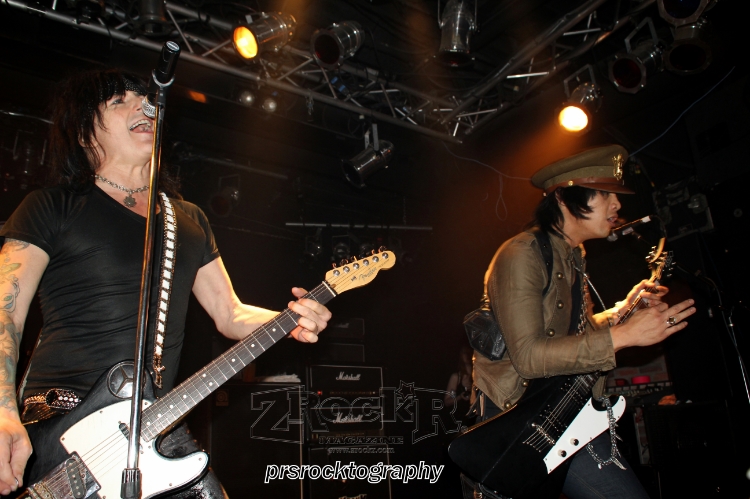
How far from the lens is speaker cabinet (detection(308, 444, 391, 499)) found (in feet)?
17.6

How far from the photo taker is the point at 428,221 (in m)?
7.72

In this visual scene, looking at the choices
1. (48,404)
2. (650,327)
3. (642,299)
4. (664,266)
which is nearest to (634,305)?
(642,299)

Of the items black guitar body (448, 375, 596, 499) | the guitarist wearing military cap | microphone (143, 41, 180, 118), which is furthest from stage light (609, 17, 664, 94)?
microphone (143, 41, 180, 118)

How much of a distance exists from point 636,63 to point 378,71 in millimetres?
2440

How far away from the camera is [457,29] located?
481cm

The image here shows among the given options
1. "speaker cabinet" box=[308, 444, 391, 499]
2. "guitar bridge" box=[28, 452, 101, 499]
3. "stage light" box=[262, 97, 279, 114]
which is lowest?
"speaker cabinet" box=[308, 444, 391, 499]

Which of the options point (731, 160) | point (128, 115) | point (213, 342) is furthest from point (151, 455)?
point (731, 160)

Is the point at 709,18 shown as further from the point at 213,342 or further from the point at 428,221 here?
the point at 213,342

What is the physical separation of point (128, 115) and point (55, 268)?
744mm

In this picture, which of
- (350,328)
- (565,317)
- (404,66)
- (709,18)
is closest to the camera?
(565,317)

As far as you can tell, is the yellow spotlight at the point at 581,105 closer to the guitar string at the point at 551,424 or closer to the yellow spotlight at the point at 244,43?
the yellow spotlight at the point at 244,43

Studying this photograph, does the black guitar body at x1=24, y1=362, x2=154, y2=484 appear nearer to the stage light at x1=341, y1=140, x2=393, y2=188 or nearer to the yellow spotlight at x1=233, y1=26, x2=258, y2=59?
the yellow spotlight at x1=233, y1=26, x2=258, y2=59

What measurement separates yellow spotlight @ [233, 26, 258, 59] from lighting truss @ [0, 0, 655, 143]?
4.1 inches

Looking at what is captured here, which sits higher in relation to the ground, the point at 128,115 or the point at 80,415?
the point at 128,115
